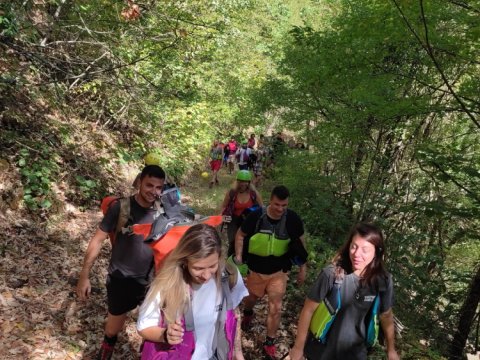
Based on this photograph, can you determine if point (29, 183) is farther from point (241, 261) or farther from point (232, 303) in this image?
point (232, 303)

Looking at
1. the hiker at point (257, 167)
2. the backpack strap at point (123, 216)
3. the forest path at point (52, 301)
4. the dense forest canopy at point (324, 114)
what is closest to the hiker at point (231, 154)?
the hiker at point (257, 167)

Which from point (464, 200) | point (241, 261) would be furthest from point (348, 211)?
point (241, 261)

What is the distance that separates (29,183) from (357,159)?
851 centimetres

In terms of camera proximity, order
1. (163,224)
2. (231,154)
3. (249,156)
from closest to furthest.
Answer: (163,224)
(249,156)
(231,154)

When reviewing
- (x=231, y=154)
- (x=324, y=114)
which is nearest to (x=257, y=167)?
(x=231, y=154)

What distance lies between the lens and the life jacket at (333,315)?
9.93 ft

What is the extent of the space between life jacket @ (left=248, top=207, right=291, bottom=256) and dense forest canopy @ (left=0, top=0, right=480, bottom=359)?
244 cm

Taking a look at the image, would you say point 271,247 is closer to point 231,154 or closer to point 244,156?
point 244,156

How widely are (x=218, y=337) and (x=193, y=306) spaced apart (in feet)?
1.01

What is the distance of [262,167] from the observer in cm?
1830

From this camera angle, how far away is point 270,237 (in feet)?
14.9

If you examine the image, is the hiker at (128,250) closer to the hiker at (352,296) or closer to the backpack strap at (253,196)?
the hiker at (352,296)

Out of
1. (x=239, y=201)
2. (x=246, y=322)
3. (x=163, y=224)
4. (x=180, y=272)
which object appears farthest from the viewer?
(x=239, y=201)

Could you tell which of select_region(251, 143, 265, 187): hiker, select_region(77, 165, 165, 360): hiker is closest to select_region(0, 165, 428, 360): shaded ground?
select_region(77, 165, 165, 360): hiker
